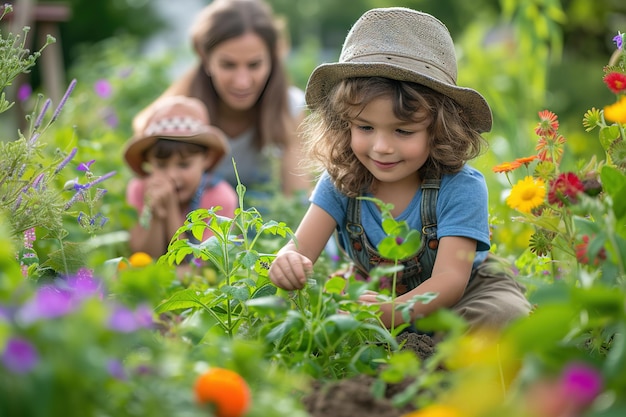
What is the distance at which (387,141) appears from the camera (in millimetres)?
2330

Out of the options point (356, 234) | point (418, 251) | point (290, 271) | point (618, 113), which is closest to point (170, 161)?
point (356, 234)

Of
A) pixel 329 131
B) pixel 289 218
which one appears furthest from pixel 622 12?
pixel 329 131

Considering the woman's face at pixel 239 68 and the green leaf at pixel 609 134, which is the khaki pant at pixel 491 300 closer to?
the green leaf at pixel 609 134

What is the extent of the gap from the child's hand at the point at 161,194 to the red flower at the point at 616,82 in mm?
2147

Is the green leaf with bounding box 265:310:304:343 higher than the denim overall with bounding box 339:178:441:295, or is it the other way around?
the green leaf with bounding box 265:310:304:343

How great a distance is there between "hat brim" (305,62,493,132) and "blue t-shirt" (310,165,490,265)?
0.16 m

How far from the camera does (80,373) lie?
1130 millimetres

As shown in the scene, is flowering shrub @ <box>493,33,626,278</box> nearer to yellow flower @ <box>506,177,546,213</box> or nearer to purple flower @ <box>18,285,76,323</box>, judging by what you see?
yellow flower @ <box>506,177,546,213</box>

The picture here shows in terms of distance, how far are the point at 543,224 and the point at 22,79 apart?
5338 millimetres

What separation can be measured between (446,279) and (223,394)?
119 centimetres

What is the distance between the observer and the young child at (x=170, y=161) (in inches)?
148

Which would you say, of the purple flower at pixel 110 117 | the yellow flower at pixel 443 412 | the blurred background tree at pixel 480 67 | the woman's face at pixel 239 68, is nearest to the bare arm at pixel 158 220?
Answer: the blurred background tree at pixel 480 67

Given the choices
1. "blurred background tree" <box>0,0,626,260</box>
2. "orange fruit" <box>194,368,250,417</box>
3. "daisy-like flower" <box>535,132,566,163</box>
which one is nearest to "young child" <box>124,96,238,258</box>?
"blurred background tree" <box>0,0,626,260</box>

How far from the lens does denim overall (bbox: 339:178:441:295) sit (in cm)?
248
